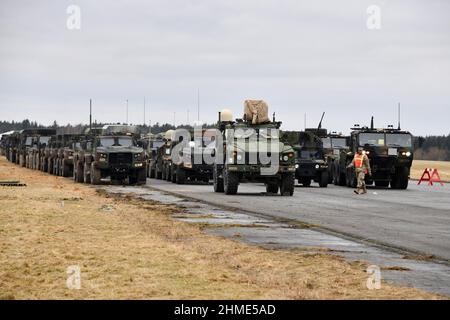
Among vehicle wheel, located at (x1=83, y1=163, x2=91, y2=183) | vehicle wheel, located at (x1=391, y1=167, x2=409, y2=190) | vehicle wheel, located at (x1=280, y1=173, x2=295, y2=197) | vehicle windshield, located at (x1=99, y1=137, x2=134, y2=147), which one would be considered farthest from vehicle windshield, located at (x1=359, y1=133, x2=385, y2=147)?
vehicle wheel, located at (x1=83, y1=163, x2=91, y2=183)

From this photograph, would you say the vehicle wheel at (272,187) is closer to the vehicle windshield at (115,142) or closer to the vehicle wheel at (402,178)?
the vehicle windshield at (115,142)

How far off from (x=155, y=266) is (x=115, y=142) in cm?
2974

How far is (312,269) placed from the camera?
12.7m

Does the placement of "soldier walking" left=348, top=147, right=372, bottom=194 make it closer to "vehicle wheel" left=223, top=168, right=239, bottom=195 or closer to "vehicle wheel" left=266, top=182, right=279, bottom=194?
"vehicle wheel" left=266, top=182, right=279, bottom=194

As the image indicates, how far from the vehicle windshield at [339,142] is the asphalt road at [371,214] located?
1381cm

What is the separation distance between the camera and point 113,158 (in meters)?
40.7

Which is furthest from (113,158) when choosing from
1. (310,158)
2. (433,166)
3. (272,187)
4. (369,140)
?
(433,166)

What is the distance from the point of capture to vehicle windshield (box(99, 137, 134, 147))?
137 ft

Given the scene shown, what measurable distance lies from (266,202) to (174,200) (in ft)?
8.21

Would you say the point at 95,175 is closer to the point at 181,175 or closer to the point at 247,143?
the point at 181,175

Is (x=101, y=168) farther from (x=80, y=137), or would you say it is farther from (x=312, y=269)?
(x=312, y=269)

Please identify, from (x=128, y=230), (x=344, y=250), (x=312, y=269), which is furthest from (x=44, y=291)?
(x=128, y=230)

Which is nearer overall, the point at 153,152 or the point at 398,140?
the point at 398,140

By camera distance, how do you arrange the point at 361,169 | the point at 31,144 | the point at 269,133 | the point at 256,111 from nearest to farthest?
1. the point at 269,133
2. the point at 256,111
3. the point at 361,169
4. the point at 31,144
